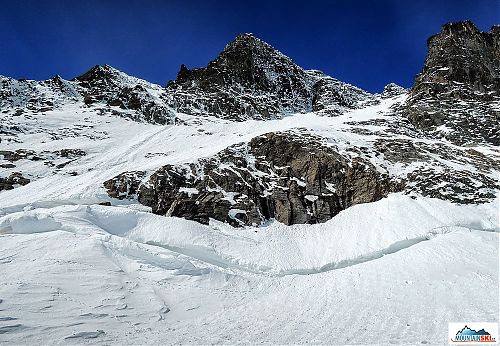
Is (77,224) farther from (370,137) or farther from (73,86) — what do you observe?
(73,86)

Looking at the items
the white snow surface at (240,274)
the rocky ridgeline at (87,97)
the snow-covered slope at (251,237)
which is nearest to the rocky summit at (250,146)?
the snow-covered slope at (251,237)

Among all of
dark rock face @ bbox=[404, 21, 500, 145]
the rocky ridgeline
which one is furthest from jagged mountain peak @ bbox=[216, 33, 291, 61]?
dark rock face @ bbox=[404, 21, 500, 145]

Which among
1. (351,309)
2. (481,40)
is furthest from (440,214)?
(481,40)

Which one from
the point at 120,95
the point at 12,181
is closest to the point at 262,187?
the point at 12,181

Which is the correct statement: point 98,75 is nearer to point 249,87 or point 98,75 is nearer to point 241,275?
point 249,87

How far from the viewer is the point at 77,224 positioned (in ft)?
68.7

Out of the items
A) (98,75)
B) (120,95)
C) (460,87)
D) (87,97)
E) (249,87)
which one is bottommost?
(460,87)

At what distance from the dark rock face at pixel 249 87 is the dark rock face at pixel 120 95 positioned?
501 centimetres

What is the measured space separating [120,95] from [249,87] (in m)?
32.3

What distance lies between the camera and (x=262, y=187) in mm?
29797

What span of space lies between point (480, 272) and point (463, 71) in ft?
175

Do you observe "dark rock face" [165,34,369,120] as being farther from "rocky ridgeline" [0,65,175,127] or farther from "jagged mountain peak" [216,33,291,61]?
"rocky ridgeline" [0,65,175,127]

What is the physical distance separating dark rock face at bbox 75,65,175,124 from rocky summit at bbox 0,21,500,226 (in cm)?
41

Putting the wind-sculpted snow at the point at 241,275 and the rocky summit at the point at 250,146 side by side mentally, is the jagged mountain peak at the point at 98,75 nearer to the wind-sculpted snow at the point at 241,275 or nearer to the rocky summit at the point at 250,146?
the rocky summit at the point at 250,146
